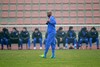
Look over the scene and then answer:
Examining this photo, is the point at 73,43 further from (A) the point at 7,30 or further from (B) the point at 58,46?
(A) the point at 7,30

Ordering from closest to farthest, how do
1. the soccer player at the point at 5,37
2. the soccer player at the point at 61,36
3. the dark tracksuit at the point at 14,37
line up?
1. the dark tracksuit at the point at 14,37
2. the soccer player at the point at 5,37
3. the soccer player at the point at 61,36

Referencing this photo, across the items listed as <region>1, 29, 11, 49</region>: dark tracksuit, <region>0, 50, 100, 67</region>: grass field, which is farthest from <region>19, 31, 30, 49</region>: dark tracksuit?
<region>0, 50, 100, 67</region>: grass field

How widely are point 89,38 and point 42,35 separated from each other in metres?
4.20

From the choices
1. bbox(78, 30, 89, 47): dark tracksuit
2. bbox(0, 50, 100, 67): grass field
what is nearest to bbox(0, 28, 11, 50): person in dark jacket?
bbox(78, 30, 89, 47): dark tracksuit

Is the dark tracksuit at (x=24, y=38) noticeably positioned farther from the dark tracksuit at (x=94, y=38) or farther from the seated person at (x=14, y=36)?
the dark tracksuit at (x=94, y=38)

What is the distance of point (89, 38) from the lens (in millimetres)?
26234

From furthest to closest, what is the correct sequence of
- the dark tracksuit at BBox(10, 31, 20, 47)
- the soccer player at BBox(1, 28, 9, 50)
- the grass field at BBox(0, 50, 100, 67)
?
the soccer player at BBox(1, 28, 9, 50)
the dark tracksuit at BBox(10, 31, 20, 47)
the grass field at BBox(0, 50, 100, 67)

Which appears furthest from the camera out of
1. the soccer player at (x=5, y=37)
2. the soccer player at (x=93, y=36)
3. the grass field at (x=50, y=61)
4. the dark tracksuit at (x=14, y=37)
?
the soccer player at (x=93, y=36)

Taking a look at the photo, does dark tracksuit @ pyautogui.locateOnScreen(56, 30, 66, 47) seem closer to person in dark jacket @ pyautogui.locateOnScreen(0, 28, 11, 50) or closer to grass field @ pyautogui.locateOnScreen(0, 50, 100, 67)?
person in dark jacket @ pyautogui.locateOnScreen(0, 28, 11, 50)

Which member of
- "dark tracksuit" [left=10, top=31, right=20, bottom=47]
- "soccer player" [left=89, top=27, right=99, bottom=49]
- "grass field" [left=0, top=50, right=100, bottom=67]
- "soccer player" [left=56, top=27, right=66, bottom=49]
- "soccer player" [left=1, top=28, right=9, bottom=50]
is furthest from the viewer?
"soccer player" [left=89, top=27, right=99, bottom=49]

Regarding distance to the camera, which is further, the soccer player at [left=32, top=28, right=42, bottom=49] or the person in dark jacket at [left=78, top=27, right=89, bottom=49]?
the person in dark jacket at [left=78, top=27, right=89, bottom=49]

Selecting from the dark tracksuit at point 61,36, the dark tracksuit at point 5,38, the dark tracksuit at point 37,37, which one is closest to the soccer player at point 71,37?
the dark tracksuit at point 61,36

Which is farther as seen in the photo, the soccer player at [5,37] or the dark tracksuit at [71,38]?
the dark tracksuit at [71,38]

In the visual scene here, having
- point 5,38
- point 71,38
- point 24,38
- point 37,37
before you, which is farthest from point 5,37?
point 71,38
